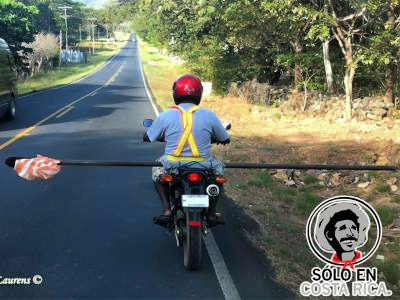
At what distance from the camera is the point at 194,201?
15.8 feet

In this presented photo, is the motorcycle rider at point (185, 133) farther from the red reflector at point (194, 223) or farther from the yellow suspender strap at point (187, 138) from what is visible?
the red reflector at point (194, 223)

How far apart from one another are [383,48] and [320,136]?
3588 mm

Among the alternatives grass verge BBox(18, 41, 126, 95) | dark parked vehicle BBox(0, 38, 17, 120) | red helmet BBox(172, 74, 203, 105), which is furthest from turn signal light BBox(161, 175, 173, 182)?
grass verge BBox(18, 41, 126, 95)

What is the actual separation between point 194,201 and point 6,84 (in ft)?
44.3

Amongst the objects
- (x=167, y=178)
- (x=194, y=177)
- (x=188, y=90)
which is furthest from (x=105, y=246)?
(x=188, y=90)

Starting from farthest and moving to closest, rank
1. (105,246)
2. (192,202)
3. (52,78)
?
1. (52,78)
2. (105,246)
3. (192,202)

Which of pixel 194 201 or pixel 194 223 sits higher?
pixel 194 201

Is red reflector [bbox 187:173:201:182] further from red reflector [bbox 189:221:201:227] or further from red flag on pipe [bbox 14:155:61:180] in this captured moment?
red flag on pipe [bbox 14:155:61:180]

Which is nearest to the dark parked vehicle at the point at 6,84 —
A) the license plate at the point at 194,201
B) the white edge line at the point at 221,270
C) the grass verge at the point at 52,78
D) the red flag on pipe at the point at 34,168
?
the red flag on pipe at the point at 34,168

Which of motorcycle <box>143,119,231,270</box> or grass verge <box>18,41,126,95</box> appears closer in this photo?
motorcycle <box>143,119,231,270</box>

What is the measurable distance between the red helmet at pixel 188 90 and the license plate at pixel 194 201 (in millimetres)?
1072

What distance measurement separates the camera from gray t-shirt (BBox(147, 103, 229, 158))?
5203 millimetres

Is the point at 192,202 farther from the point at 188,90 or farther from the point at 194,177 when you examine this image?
the point at 188,90

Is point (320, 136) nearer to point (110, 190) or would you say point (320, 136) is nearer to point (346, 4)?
point (346, 4)
